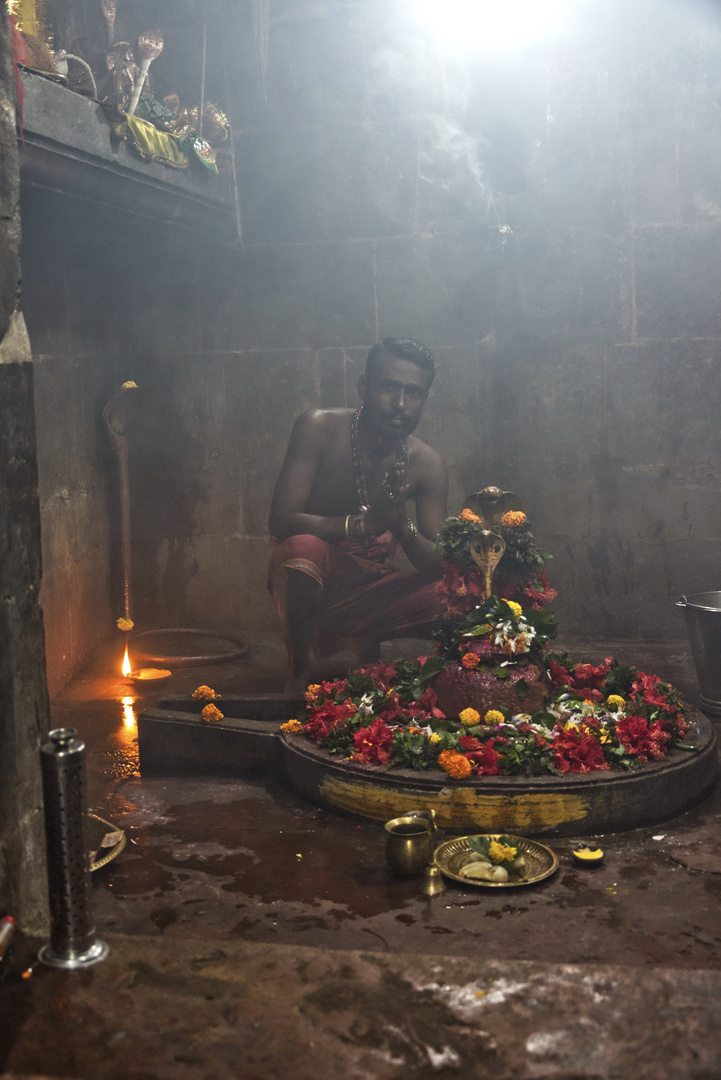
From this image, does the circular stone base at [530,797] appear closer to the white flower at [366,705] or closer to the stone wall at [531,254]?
the white flower at [366,705]

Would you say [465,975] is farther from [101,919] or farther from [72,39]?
[72,39]

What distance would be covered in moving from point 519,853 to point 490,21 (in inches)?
255

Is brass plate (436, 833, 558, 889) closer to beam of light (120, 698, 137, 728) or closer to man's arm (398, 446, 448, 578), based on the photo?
man's arm (398, 446, 448, 578)

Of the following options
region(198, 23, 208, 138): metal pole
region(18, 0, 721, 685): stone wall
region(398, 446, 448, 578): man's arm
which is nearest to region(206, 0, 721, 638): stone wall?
region(18, 0, 721, 685): stone wall

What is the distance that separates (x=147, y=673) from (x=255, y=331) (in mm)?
3030

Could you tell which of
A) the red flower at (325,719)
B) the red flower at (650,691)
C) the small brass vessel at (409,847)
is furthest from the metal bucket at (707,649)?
the small brass vessel at (409,847)

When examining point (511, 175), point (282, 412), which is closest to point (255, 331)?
point (282, 412)

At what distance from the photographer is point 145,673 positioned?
774 centimetres

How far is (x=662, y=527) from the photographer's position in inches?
324

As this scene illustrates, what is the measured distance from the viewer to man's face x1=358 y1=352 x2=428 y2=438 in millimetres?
6871

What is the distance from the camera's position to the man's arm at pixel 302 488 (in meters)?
6.79

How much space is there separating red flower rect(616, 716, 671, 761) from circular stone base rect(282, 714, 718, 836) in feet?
0.19

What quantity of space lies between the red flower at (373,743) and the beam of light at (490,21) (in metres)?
5.68

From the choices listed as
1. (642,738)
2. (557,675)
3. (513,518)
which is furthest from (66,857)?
(557,675)
